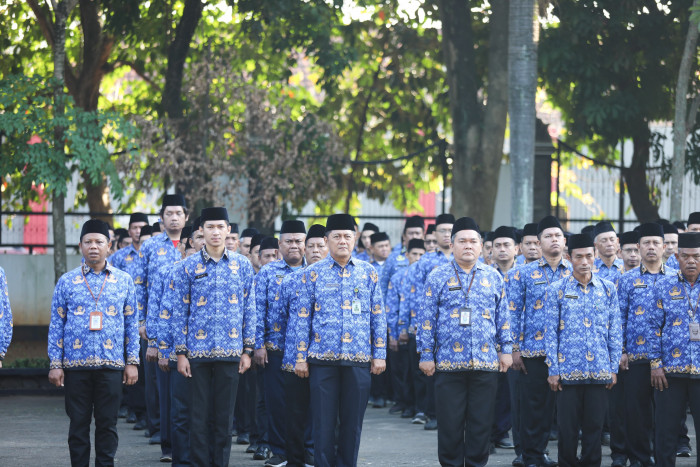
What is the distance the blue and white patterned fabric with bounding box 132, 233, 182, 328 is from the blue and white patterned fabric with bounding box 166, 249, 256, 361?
2.20 meters

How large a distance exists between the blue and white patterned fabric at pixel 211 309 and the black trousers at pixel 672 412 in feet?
11.9

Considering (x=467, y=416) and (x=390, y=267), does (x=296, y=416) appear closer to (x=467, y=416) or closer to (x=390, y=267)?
(x=467, y=416)

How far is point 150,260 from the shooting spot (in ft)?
41.4

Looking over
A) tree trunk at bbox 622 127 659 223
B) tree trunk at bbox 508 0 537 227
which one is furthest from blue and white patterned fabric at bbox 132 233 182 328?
tree trunk at bbox 622 127 659 223

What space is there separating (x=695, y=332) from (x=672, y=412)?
2.42 feet

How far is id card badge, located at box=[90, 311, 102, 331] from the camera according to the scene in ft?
32.4

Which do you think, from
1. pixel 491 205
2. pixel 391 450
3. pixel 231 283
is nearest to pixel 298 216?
pixel 491 205

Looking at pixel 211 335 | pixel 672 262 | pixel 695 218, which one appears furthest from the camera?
pixel 695 218

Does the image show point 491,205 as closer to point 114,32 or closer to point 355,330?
point 114,32

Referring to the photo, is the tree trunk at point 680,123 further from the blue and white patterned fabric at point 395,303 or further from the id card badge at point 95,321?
the id card badge at point 95,321

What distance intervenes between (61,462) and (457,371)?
4.21m

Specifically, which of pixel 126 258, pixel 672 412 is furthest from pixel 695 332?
pixel 126 258

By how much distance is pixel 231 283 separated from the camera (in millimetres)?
10078

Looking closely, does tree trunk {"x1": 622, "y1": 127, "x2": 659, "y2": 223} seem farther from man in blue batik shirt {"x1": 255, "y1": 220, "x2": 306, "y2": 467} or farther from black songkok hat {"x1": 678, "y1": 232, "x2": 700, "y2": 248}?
black songkok hat {"x1": 678, "y1": 232, "x2": 700, "y2": 248}
